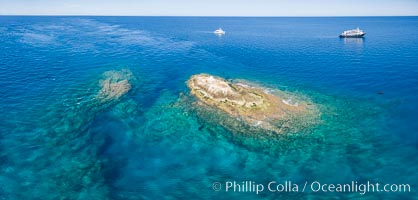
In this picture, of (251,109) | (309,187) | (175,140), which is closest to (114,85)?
(175,140)

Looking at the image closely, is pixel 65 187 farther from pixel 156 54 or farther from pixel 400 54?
pixel 400 54

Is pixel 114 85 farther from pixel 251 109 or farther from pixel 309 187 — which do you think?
pixel 309 187

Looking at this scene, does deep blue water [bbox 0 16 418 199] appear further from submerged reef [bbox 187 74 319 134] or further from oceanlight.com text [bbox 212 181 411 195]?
submerged reef [bbox 187 74 319 134]

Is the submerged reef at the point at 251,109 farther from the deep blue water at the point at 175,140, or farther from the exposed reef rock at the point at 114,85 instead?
the exposed reef rock at the point at 114,85

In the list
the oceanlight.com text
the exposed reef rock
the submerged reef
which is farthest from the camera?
the exposed reef rock

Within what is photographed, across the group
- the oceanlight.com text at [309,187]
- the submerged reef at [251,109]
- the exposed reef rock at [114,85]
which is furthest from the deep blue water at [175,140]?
the exposed reef rock at [114,85]

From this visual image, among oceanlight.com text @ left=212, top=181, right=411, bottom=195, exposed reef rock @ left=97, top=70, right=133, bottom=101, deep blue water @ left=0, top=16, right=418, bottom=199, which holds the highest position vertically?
exposed reef rock @ left=97, top=70, right=133, bottom=101

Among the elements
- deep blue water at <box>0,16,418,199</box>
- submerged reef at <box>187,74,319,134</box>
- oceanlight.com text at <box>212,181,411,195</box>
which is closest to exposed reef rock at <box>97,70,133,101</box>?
deep blue water at <box>0,16,418,199</box>

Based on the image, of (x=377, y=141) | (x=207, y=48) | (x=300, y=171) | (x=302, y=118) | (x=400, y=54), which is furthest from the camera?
(x=207, y=48)

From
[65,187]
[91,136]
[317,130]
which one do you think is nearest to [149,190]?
[65,187]
